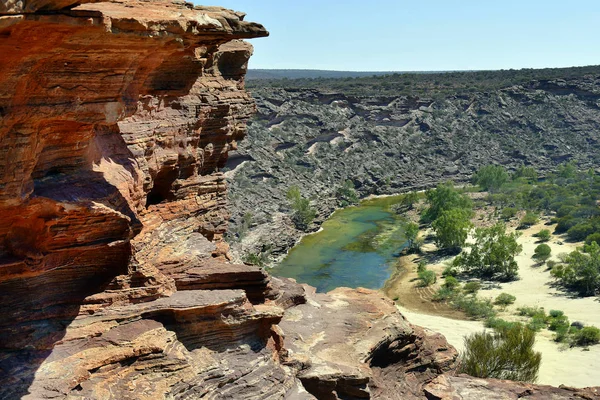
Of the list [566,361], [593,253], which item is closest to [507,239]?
[593,253]

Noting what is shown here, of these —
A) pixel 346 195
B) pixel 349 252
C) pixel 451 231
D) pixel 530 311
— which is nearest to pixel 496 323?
pixel 530 311

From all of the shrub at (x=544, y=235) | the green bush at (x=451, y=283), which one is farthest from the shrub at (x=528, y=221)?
the green bush at (x=451, y=283)

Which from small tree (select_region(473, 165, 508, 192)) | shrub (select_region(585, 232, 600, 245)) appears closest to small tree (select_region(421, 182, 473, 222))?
small tree (select_region(473, 165, 508, 192))

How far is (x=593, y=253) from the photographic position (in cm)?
5109

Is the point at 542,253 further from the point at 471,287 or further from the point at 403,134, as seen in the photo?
the point at 403,134

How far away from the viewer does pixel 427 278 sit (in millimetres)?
53469

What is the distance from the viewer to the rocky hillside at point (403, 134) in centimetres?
8463

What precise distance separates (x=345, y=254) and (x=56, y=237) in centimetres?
5260

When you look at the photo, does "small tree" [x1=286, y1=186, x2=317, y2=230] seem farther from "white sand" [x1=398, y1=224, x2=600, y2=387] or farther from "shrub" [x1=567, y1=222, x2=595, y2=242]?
"shrub" [x1=567, y1=222, x2=595, y2=242]

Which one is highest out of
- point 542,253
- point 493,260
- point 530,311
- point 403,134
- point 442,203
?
point 403,134

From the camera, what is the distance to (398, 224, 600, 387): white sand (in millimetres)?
34062

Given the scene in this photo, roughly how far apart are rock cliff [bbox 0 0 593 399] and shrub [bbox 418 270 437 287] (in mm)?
31602

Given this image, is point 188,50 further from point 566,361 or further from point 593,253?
point 593,253

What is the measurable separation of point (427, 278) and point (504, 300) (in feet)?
24.0
